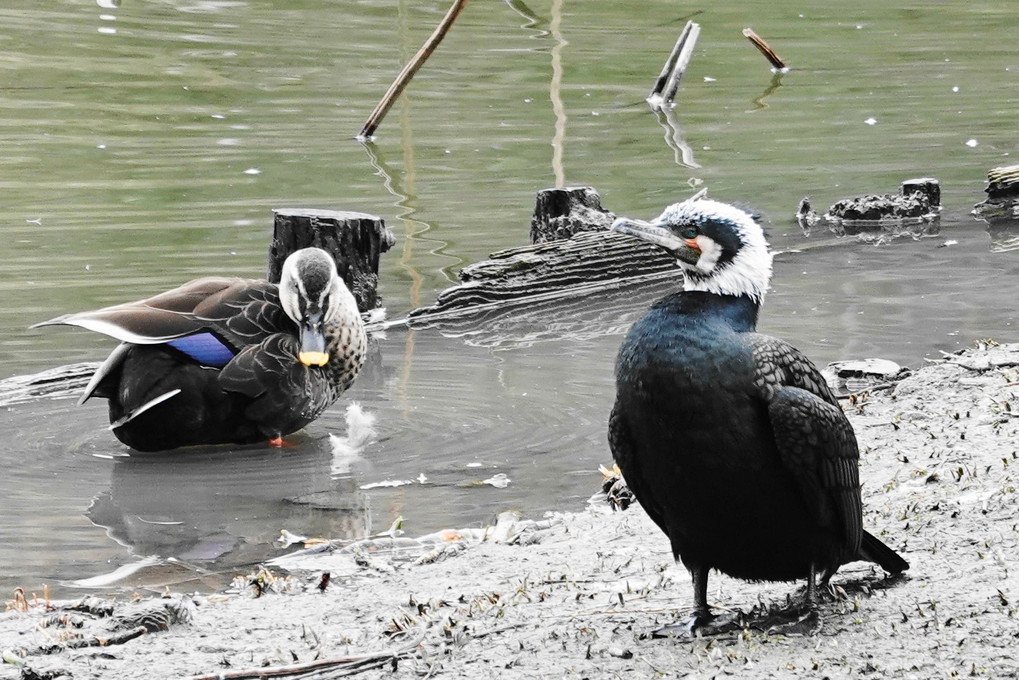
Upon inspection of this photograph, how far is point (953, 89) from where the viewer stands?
1952 cm

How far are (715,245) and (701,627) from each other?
108cm

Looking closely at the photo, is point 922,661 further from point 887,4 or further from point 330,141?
point 887,4

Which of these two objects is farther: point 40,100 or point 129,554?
point 40,100

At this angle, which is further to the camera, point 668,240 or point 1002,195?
point 1002,195

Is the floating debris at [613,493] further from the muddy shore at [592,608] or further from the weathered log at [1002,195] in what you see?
the weathered log at [1002,195]

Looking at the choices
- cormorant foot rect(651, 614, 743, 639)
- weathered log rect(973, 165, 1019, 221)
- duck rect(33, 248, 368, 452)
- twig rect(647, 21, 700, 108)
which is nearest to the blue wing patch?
duck rect(33, 248, 368, 452)

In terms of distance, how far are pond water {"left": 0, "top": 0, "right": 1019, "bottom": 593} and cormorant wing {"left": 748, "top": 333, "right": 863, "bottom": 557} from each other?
2.25 meters

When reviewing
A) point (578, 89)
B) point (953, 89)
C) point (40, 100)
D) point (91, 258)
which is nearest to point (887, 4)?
point (953, 89)

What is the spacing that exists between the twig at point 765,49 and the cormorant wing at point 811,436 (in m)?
14.9

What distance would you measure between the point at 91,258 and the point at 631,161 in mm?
5759

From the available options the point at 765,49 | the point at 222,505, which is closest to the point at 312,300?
the point at 222,505

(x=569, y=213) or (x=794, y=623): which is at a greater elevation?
(x=569, y=213)

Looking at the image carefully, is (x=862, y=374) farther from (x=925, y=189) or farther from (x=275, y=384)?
(x=925, y=189)

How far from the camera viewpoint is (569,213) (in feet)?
35.2
